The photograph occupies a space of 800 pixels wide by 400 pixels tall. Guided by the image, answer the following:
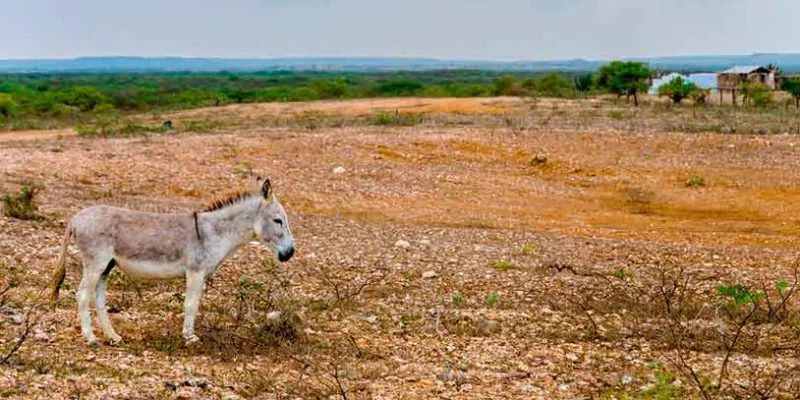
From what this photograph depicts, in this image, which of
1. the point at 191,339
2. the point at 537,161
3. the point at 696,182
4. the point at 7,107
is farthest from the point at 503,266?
the point at 7,107

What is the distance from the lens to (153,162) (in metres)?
20.4

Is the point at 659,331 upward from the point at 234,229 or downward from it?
downward

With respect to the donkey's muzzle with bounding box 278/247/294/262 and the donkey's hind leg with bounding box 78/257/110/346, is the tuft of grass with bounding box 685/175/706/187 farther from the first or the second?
the donkey's hind leg with bounding box 78/257/110/346

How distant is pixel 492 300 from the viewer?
1020cm

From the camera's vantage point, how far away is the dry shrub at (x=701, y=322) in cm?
759

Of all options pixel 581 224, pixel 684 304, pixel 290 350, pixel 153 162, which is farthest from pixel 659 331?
pixel 153 162

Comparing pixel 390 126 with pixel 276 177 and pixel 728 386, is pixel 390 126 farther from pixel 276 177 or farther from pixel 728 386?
pixel 728 386

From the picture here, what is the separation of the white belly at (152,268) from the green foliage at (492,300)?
12.3 feet

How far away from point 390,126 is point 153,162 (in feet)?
36.9

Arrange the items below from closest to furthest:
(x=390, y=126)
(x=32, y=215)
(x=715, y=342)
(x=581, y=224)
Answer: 1. (x=715, y=342)
2. (x=32, y=215)
3. (x=581, y=224)
4. (x=390, y=126)

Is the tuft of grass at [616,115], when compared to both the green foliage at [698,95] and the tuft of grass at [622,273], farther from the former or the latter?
the tuft of grass at [622,273]

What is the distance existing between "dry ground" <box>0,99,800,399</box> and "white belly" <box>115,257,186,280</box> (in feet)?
2.16

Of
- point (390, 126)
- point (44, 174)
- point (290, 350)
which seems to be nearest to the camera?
point (290, 350)

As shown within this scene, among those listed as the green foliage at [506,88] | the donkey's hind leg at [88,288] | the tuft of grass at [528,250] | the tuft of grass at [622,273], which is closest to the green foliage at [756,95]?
the green foliage at [506,88]
